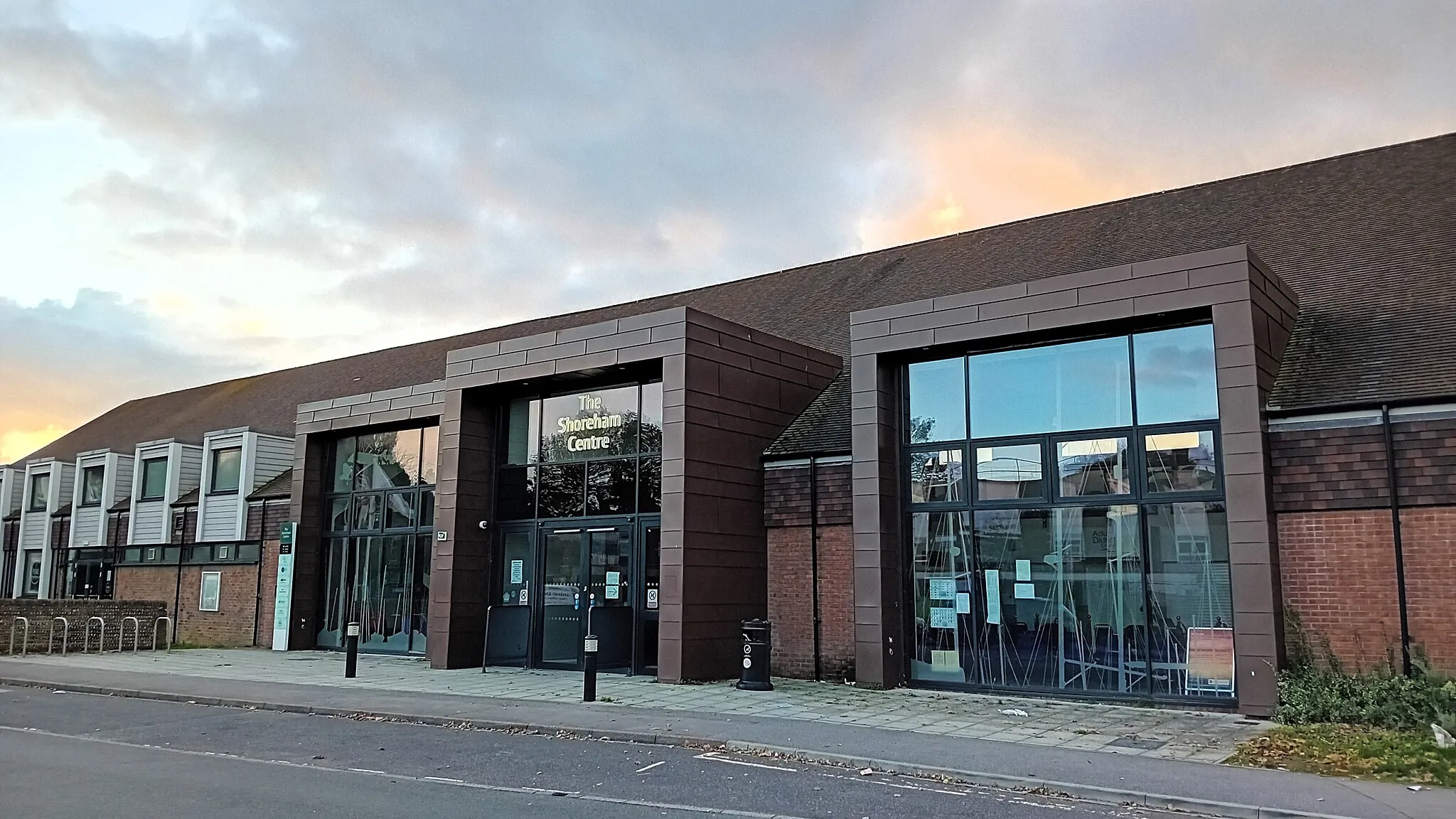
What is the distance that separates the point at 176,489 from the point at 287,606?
834cm

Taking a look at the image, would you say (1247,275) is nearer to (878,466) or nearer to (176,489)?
(878,466)

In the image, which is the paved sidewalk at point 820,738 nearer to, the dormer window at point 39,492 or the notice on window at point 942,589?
the notice on window at point 942,589

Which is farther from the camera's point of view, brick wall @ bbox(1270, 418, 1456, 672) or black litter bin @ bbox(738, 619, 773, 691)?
black litter bin @ bbox(738, 619, 773, 691)

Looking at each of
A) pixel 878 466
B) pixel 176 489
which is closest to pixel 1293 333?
pixel 878 466

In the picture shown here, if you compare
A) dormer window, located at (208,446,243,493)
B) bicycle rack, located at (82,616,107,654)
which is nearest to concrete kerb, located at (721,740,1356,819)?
bicycle rack, located at (82,616,107,654)

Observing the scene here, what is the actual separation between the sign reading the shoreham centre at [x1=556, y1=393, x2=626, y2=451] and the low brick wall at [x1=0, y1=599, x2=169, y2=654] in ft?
40.5

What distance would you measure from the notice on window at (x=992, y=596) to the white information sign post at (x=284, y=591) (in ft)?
52.0

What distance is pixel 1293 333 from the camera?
15.9 m

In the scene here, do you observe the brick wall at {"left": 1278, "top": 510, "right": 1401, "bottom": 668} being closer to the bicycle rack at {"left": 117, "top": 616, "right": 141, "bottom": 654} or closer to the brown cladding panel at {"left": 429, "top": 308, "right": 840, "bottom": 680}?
the brown cladding panel at {"left": 429, "top": 308, "right": 840, "bottom": 680}

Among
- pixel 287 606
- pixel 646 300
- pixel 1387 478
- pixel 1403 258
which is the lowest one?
pixel 287 606

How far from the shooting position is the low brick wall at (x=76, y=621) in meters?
23.5

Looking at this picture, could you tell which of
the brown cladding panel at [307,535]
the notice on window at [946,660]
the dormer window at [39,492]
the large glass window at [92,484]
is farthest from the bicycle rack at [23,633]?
the notice on window at [946,660]

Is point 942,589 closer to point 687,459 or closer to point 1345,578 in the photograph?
point 687,459

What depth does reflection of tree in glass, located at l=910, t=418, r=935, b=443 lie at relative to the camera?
16.8 metres
